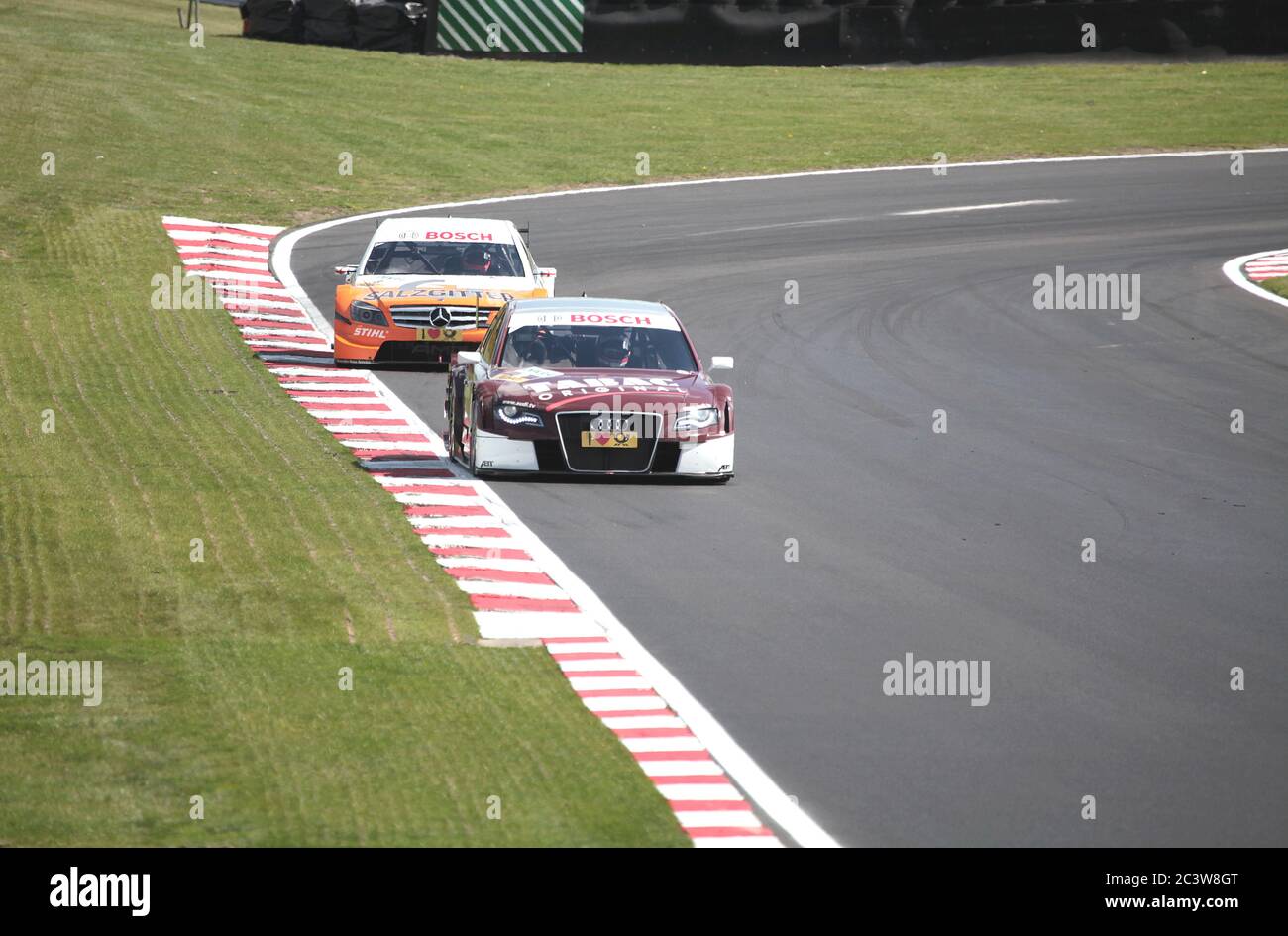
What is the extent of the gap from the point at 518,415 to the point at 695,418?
1.33 m

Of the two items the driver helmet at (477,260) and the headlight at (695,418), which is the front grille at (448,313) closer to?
the driver helmet at (477,260)

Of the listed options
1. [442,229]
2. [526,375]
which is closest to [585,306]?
[526,375]

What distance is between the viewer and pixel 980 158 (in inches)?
1464

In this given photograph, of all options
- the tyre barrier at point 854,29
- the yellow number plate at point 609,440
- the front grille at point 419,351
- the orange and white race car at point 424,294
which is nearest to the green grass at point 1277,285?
the orange and white race car at point 424,294

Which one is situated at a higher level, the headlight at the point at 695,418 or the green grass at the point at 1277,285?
the headlight at the point at 695,418

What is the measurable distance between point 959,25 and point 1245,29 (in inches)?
240

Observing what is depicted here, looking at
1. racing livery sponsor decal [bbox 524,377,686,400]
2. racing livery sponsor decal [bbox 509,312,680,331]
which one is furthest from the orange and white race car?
racing livery sponsor decal [bbox 524,377,686,400]

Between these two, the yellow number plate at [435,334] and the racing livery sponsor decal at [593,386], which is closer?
the racing livery sponsor decal at [593,386]

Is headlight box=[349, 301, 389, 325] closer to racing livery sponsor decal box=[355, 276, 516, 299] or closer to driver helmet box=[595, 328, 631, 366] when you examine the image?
racing livery sponsor decal box=[355, 276, 516, 299]

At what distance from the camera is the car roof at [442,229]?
20.6 metres

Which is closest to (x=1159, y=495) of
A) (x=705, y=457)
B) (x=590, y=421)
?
(x=705, y=457)

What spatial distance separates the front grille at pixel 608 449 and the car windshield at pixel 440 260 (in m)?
6.20

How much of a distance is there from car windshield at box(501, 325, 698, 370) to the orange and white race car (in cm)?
356
